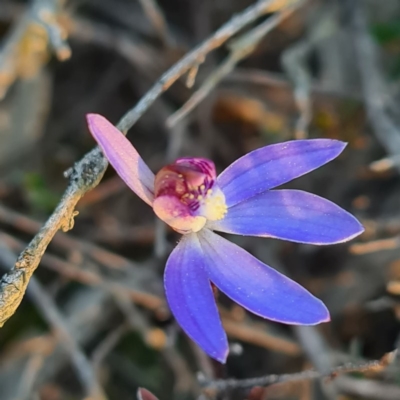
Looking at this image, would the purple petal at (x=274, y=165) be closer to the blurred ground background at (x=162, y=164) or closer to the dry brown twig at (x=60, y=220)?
the dry brown twig at (x=60, y=220)

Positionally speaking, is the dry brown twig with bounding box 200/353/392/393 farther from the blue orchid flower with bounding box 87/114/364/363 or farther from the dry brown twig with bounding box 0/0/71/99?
the dry brown twig with bounding box 0/0/71/99

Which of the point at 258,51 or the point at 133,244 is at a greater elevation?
the point at 258,51

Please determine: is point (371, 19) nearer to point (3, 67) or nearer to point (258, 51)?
point (258, 51)

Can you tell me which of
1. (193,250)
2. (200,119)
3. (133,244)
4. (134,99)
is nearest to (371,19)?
(200,119)

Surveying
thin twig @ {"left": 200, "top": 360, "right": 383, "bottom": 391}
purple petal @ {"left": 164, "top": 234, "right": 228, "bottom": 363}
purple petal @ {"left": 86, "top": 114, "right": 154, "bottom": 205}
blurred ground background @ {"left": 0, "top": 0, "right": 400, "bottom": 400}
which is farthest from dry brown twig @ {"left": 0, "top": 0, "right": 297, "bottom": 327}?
blurred ground background @ {"left": 0, "top": 0, "right": 400, "bottom": 400}

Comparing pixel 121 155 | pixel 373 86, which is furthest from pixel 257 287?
pixel 373 86

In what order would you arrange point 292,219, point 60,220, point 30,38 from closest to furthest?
1. point 60,220
2. point 292,219
3. point 30,38

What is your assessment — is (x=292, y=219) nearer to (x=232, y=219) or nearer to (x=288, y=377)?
(x=232, y=219)
